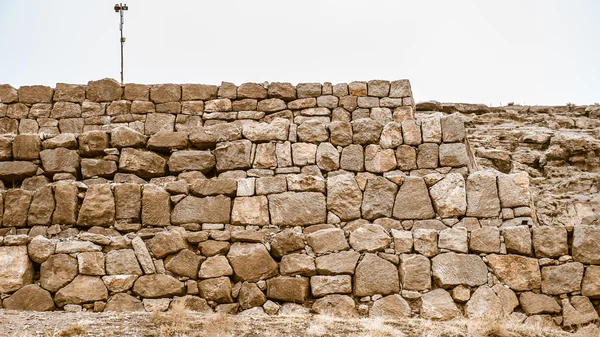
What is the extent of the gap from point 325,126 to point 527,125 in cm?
684

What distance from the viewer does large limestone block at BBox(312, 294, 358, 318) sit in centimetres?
730

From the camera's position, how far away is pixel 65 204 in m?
8.02

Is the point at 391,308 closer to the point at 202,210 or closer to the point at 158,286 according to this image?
the point at 202,210

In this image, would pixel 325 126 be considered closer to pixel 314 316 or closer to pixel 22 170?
pixel 314 316

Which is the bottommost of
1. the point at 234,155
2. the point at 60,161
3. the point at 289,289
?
the point at 289,289

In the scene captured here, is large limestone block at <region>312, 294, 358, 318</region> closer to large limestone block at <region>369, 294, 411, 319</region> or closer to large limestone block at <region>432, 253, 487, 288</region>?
large limestone block at <region>369, 294, 411, 319</region>

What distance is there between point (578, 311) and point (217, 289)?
440 centimetres

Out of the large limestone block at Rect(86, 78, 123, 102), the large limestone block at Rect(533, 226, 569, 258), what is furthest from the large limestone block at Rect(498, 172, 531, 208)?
the large limestone block at Rect(86, 78, 123, 102)

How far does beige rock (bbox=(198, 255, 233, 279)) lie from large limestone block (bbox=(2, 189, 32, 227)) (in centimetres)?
254

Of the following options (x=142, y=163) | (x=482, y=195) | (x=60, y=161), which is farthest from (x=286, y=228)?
(x=60, y=161)

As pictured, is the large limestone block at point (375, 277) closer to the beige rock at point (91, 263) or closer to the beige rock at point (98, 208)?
the beige rock at point (91, 263)

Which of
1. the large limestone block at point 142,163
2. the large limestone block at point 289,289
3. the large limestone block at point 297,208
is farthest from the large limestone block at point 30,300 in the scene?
the large limestone block at point 297,208

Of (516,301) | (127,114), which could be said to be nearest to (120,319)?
(516,301)

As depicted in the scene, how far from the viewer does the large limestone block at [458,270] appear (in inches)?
291
